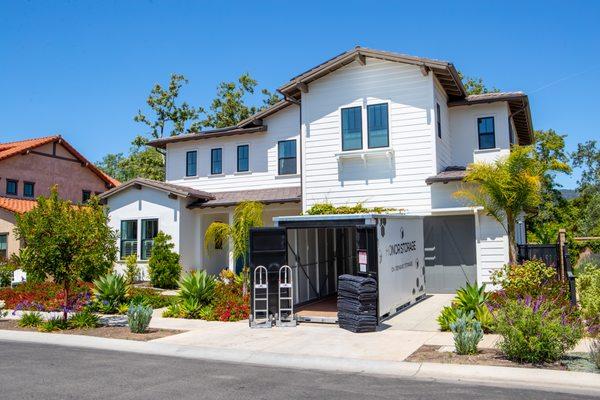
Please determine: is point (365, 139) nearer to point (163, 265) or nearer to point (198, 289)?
point (198, 289)

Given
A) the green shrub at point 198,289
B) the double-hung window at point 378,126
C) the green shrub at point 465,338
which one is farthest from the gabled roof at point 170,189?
the green shrub at point 465,338

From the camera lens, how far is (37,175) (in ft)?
114

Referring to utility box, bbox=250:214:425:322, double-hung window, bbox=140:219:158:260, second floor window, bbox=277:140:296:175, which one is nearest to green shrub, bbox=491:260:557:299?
utility box, bbox=250:214:425:322

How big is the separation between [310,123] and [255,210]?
4548 millimetres

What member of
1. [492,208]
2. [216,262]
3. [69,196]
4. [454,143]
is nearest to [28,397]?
[492,208]

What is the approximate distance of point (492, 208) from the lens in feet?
50.8

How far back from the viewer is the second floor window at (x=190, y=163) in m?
24.9

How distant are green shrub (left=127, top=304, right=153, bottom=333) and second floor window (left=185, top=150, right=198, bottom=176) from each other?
13.1 m

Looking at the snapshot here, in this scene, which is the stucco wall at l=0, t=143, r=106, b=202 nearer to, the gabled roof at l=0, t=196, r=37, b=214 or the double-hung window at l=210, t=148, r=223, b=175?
the gabled roof at l=0, t=196, r=37, b=214

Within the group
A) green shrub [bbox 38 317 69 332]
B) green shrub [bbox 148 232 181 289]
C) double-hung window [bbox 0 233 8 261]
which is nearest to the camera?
green shrub [bbox 38 317 69 332]

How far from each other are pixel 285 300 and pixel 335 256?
485 centimetres

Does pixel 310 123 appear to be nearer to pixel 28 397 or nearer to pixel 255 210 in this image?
pixel 255 210

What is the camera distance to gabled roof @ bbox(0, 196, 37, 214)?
28.4 m

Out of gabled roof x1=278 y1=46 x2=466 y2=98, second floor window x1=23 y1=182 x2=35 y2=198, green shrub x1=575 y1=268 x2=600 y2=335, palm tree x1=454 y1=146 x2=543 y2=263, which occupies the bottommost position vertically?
green shrub x1=575 y1=268 x2=600 y2=335
